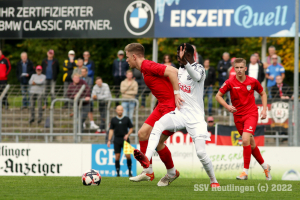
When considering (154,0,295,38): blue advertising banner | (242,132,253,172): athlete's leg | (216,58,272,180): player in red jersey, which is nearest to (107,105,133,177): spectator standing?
(154,0,295,38): blue advertising banner

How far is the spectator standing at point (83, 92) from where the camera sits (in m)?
13.8

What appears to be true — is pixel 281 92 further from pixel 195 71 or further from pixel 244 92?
pixel 195 71

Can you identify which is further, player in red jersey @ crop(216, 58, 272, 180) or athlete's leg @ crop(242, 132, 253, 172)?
player in red jersey @ crop(216, 58, 272, 180)

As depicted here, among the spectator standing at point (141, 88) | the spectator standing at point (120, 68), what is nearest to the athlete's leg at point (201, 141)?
the spectator standing at point (141, 88)

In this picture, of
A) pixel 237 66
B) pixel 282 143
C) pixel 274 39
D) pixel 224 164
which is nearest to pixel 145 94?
pixel 224 164

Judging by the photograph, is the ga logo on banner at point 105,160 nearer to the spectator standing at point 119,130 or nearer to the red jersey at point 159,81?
the spectator standing at point 119,130

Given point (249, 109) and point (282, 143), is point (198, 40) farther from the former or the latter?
point (249, 109)

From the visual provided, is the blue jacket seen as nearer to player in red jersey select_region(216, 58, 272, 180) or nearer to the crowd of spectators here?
the crowd of spectators

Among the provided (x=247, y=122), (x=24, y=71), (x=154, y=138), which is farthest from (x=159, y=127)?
(x=24, y=71)

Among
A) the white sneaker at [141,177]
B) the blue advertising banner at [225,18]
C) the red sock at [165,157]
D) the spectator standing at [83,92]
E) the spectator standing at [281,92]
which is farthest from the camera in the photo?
the blue advertising banner at [225,18]

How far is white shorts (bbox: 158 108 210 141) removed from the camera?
671cm

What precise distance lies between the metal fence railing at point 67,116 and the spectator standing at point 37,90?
0.19 feet

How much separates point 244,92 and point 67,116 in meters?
6.17

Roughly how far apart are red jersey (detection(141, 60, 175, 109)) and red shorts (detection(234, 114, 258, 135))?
101 inches
